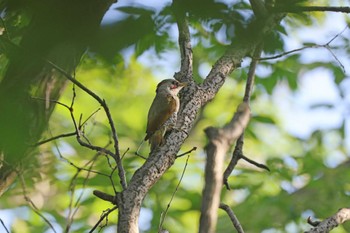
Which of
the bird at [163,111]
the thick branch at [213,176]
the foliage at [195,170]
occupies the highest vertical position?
the foliage at [195,170]

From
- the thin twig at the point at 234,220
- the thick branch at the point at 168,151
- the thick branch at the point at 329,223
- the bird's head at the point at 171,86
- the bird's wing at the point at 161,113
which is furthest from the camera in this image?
the bird's wing at the point at 161,113

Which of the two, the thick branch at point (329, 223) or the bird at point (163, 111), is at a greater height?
the bird at point (163, 111)

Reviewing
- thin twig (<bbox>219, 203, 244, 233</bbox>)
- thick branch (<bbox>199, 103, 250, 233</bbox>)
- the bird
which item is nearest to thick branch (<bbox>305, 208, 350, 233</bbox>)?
thin twig (<bbox>219, 203, 244, 233</bbox>)

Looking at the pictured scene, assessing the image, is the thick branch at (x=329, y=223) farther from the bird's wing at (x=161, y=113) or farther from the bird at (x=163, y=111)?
the bird's wing at (x=161, y=113)

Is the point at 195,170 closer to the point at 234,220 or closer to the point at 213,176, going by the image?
the point at 234,220

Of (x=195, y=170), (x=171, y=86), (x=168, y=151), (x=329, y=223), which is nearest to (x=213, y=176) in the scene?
(x=168, y=151)

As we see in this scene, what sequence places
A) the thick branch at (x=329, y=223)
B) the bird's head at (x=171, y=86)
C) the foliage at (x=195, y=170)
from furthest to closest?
1. the foliage at (x=195, y=170)
2. the bird's head at (x=171, y=86)
3. the thick branch at (x=329, y=223)

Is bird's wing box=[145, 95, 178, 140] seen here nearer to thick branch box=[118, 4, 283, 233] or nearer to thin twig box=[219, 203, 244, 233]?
thick branch box=[118, 4, 283, 233]

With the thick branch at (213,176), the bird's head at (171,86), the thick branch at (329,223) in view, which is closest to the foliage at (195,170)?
the bird's head at (171,86)

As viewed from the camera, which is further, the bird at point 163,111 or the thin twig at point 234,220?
the bird at point 163,111

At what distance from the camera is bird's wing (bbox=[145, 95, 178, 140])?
4.21m

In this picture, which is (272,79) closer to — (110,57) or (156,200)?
(156,200)

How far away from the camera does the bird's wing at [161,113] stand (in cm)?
421

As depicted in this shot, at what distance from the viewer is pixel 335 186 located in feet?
22.2
